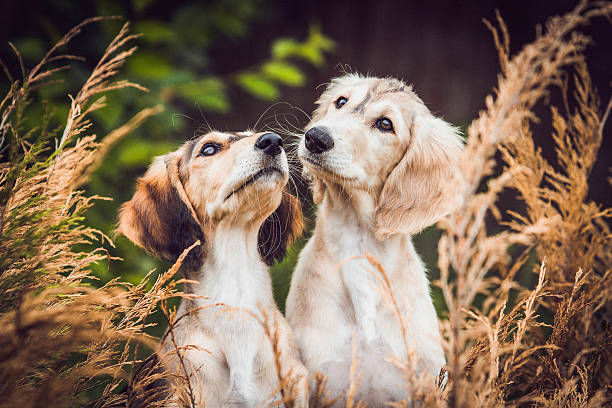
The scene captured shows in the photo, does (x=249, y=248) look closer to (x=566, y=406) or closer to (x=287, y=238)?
(x=287, y=238)

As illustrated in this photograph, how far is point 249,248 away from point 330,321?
1.30 ft

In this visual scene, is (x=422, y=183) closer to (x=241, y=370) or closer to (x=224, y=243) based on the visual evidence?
(x=224, y=243)

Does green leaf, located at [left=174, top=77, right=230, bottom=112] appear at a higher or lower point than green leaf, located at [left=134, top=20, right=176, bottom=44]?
lower

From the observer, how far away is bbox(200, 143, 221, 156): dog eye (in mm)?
1918

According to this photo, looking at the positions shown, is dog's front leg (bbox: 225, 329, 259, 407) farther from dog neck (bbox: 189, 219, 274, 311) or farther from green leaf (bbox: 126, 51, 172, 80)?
green leaf (bbox: 126, 51, 172, 80)

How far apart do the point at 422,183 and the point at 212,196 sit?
790 mm

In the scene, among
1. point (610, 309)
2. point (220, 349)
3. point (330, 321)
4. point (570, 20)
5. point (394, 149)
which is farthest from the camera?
point (610, 309)

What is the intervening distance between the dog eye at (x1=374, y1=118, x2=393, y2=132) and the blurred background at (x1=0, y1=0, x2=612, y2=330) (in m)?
1.13

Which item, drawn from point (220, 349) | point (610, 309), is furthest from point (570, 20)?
point (610, 309)

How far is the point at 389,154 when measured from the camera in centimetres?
194

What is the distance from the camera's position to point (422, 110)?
2.04 metres

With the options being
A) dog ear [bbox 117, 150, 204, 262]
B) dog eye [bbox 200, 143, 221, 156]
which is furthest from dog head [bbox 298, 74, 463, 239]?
A: dog ear [bbox 117, 150, 204, 262]

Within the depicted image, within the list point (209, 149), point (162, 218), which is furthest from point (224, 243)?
point (209, 149)

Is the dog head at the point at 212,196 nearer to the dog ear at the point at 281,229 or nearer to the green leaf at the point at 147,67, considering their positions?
the dog ear at the point at 281,229
